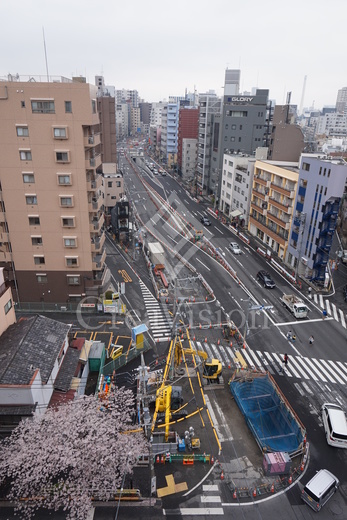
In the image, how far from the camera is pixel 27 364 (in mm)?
27828

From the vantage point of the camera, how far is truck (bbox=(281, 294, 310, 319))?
1876 inches

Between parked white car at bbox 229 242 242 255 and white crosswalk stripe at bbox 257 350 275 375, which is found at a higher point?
parked white car at bbox 229 242 242 255

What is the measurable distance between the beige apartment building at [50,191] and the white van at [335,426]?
31411 mm

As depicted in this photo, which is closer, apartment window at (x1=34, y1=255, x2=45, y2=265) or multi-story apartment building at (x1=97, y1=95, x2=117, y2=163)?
apartment window at (x1=34, y1=255, x2=45, y2=265)

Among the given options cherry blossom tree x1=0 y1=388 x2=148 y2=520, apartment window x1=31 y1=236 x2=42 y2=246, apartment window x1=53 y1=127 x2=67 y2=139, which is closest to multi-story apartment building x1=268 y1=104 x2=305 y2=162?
apartment window x1=53 y1=127 x2=67 y2=139

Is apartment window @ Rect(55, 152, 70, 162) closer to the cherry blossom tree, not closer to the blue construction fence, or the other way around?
the cherry blossom tree

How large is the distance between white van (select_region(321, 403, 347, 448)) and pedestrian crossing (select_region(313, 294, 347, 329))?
61.5ft

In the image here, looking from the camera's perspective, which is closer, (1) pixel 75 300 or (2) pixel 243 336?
(2) pixel 243 336

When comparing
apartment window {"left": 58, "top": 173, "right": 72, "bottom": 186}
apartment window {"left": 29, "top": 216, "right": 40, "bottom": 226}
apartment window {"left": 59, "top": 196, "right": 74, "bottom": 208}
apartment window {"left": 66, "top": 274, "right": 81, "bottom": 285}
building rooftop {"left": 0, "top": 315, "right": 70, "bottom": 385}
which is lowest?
apartment window {"left": 66, "top": 274, "right": 81, "bottom": 285}

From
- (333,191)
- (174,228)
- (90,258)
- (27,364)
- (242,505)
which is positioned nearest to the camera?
(242,505)

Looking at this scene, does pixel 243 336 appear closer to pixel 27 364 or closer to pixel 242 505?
pixel 242 505

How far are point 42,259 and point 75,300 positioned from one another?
7330 mm

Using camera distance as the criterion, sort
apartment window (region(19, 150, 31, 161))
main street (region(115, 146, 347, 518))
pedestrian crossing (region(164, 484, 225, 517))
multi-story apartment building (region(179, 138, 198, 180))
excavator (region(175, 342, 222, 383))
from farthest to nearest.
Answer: multi-story apartment building (region(179, 138, 198, 180)) < apartment window (region(19, 150, 31, 161)) < excavator (region(175, 342, 222, 383)) < main street (region(115, 146, 347, 518)) < pedestrian crossing (region(164, 484, 225, 517))

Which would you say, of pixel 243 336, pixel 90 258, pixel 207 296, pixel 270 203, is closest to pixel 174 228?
pixel 270 203
